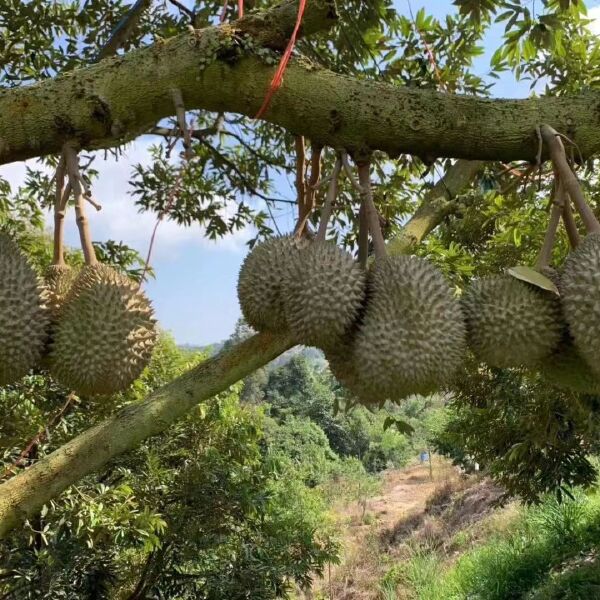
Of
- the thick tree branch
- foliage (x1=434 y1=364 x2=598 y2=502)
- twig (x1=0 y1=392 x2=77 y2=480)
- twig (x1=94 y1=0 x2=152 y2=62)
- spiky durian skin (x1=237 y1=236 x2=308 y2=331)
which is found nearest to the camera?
spiky durian skin (x1=237 y1=236 x2=308 y2=331)

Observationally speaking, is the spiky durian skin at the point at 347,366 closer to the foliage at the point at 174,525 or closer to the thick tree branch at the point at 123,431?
the thick tree branch at the point at 123,431

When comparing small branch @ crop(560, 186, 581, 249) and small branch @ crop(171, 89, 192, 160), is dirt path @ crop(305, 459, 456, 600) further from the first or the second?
small branch @ crop(171, 89, 192, 160)

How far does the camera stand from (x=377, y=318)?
1212 mm

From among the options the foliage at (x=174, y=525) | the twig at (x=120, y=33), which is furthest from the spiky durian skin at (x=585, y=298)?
the foliage at (x=174, y=525)

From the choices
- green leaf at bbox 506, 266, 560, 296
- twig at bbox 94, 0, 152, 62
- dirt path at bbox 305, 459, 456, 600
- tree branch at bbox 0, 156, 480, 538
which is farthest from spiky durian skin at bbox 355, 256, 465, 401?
dirt path at bbox 305, 459, 456, 600

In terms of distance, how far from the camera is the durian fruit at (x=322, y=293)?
1.20m

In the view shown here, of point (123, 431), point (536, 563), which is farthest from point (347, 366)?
point (536, 563)

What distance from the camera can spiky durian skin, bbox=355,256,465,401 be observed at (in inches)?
45.9

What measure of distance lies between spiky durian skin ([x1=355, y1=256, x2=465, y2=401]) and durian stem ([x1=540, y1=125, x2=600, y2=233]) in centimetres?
30

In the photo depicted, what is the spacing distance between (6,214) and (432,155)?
11.9ft

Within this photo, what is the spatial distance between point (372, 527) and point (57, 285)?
649 inches

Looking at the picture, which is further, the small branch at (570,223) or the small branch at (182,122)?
the small branch at (570,223)

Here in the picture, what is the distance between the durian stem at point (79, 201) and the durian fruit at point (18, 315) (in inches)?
4.5

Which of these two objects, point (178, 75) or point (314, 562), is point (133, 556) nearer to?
point (314, 562)
